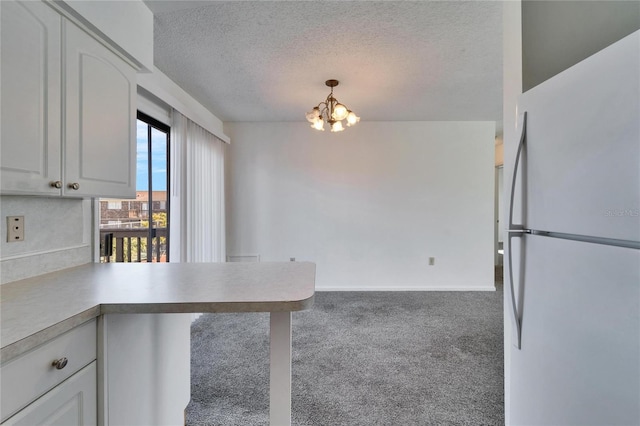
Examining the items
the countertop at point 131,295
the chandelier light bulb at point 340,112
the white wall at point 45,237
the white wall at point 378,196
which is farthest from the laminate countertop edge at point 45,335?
the white wall at point 378,196

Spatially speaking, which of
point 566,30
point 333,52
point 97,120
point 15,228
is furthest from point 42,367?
point 333,52

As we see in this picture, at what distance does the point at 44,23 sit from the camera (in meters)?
1.08

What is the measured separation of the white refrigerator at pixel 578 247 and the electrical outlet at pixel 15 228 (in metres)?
2.17

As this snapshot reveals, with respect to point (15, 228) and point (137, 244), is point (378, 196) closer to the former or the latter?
point (137, 244)

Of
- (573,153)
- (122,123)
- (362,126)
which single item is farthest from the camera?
(362,126)

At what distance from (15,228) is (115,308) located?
759 mm

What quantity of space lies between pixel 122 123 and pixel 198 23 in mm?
969

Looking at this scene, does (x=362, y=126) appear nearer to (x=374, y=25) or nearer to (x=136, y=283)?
(x=374, y=25)

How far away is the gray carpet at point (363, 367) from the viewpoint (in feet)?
5.52

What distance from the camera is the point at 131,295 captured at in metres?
1.01

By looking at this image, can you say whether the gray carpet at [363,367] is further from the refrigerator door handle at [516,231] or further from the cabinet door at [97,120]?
the cabinet door at [97,120]

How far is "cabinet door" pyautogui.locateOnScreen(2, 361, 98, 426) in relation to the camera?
2.36 ft

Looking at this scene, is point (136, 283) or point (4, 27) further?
point (136, 283)

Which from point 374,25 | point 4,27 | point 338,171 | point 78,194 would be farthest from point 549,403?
point 338,171
